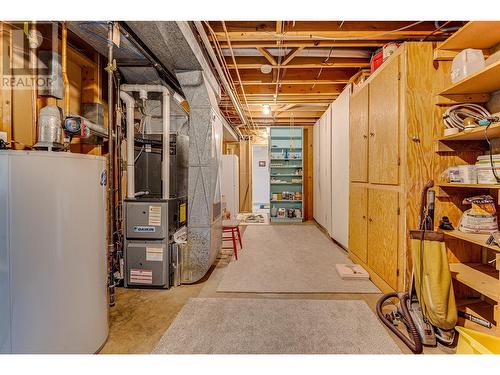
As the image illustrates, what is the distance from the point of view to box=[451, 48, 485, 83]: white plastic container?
171 centimetres

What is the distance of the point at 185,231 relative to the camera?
2.75m

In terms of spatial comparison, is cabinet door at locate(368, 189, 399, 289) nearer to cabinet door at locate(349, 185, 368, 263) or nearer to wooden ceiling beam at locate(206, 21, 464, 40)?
cabinet door at locate(349, 185, 368, 263)

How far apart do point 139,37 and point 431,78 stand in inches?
98.6

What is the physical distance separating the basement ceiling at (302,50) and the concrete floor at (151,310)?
8.19 feet

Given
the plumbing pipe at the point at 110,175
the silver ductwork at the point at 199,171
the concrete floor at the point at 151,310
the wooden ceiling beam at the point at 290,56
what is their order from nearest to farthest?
the concrete floor at the point at 151,310
the plumbing pipe at the point at 110,175
the silver ductwork at the point at 199,171
the wooden ceiling beam at the point at 290,56

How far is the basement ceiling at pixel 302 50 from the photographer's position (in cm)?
241

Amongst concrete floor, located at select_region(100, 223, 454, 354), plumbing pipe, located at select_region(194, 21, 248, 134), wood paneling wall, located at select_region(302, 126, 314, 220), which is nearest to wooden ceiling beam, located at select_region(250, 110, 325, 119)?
wood paneling wall, located at select_region(302, 126, 314, 220)

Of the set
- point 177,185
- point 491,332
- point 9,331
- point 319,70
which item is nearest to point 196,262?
point 177,185

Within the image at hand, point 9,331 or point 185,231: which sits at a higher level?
point 185,231

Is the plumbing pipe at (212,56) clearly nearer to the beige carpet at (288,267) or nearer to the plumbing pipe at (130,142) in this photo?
the plumbing pipe at (130,142)

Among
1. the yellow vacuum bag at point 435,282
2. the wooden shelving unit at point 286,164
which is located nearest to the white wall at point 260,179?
the wooden shelving unit at point 286,164

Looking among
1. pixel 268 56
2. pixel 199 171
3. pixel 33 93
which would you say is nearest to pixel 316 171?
pixel 268 56

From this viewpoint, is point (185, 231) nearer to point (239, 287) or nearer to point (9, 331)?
point (239, 287)

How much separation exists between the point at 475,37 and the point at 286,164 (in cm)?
455
